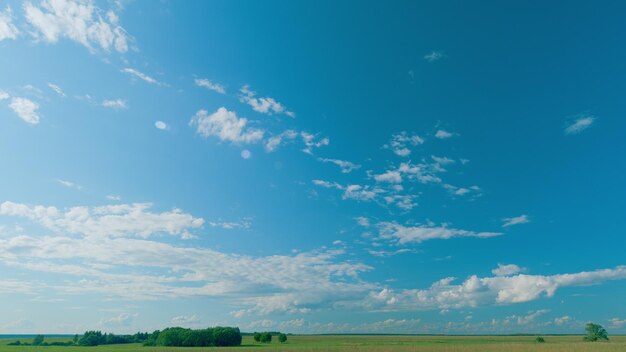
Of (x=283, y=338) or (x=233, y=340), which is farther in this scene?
(x=283, y=338)

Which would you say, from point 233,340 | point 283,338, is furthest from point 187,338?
point 283,338

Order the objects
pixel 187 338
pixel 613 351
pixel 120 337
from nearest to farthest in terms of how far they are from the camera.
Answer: pixel 613 351 < pixel 187 338 < pixel 120 337

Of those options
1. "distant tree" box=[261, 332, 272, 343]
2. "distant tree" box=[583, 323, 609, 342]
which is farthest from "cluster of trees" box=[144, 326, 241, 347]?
"distant tree" box=[583, 323, 609, 342]

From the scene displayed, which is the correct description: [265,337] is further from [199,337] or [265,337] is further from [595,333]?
[595,333]

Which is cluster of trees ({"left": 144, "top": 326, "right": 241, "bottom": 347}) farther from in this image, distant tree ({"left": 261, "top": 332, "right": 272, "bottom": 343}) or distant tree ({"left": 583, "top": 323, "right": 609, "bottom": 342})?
distant tree ({"left": 583, "top": 323, "right": 609, "bottom": 342})

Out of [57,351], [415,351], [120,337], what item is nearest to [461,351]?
[415,351]

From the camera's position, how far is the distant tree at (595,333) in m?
129

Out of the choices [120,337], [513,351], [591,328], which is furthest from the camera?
[591,328]

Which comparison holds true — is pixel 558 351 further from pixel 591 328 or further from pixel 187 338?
pixel 591 328

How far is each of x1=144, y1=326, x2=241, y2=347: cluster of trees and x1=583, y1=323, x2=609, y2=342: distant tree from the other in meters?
110

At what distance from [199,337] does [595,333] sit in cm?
12163

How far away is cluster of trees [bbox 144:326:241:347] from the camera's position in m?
95.5

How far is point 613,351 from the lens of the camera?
60500mm

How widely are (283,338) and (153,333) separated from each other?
3842 centimetres
